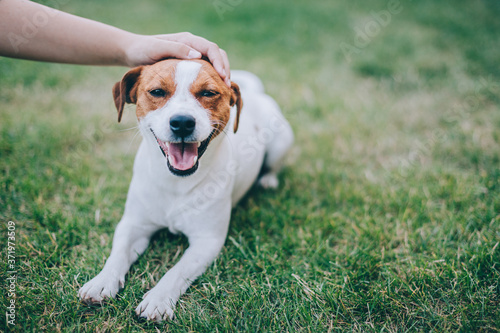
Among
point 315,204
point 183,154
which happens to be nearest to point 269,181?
point 315,204

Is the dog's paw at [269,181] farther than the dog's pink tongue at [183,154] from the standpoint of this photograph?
Yes

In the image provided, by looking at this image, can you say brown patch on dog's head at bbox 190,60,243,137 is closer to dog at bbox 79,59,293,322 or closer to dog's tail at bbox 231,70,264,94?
dog at bbox 79,59,293,322

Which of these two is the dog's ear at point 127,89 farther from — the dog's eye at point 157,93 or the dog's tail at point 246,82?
the dog's tail at point 246,82

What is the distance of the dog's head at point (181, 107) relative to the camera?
7.25 feet

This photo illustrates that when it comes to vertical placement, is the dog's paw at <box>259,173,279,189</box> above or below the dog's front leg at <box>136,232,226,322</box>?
below

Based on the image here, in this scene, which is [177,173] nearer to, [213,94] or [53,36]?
[213,94]

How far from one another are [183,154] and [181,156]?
0.06 ft

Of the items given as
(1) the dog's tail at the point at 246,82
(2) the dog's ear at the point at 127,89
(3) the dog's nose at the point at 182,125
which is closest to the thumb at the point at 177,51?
(2) the dog's ear at the point at 127,89

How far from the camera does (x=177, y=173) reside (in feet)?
7.63

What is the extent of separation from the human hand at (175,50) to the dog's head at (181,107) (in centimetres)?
9

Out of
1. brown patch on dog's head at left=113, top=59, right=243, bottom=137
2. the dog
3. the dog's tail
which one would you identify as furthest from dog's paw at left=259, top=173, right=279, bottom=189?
brown patch on dog's head at left=113, top=59, right=243, bottom=137

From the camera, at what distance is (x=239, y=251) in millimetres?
2703

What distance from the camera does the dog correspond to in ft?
7.28

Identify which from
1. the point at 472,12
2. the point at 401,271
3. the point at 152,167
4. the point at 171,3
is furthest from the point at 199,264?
the point at 472,12
